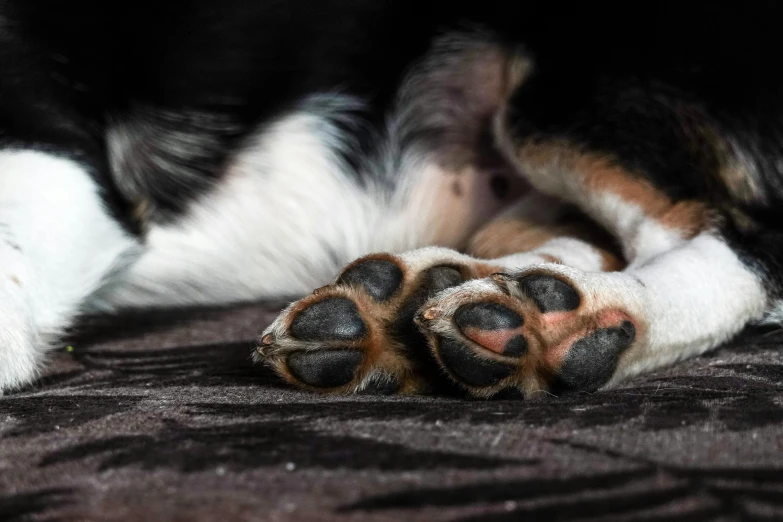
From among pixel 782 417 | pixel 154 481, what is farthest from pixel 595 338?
pixel 154 481

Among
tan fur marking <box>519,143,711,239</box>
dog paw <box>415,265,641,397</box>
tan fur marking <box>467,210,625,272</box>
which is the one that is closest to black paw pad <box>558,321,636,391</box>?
dog paw <box>415,265,641,397</box>

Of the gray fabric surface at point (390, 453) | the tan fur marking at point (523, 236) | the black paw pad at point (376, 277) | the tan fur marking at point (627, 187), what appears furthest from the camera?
the tan fur marking at point (523, 236)

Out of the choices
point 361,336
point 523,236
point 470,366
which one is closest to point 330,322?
point 361,336

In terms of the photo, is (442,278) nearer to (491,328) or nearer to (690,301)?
(491,328)

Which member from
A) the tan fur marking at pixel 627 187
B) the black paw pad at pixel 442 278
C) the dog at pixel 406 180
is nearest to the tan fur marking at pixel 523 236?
the dog at pixel 406 180

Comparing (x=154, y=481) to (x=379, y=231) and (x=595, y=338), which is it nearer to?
(x=595, y=338)

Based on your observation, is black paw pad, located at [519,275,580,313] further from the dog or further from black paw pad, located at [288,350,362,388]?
black paw pad, located at [288,350,362,388]

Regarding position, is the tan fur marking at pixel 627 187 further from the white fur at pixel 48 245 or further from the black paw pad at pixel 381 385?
the white fur at pixel 48 245
